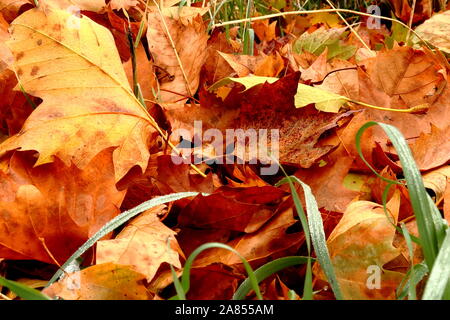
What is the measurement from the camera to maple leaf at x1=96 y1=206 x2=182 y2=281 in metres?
0.79

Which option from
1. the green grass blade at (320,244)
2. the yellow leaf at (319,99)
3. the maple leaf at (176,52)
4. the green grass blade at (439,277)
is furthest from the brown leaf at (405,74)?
the green grass blade at (439,277)

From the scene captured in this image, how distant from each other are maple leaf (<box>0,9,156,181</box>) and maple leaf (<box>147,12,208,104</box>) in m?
0.26

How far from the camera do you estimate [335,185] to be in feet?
3.31

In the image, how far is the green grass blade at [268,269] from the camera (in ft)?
2.44

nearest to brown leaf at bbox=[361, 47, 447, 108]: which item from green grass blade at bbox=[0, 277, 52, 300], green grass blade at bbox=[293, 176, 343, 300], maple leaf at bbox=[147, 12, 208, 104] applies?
maple leaf at bbox=[147, 12, 208, 104]

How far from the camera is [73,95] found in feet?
3.32

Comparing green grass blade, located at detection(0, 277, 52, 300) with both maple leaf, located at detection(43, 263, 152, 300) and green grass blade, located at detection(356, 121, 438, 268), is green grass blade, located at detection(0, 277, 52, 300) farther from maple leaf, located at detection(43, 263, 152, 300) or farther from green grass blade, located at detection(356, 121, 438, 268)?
green grass blade, located at detection(356, 121, 438, 268)

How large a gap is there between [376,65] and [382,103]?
108mm

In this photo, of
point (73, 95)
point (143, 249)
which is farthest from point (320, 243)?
point (73, 95)

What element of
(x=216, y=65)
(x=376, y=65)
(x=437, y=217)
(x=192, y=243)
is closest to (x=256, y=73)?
(x=216, y=65)

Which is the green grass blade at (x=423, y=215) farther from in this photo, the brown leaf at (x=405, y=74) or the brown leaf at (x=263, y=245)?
the brown leaf at (x=405, y=74)

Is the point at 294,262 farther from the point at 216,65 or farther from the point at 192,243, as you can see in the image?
the point at 216,65

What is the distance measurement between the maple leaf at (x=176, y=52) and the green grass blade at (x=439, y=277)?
77 cm

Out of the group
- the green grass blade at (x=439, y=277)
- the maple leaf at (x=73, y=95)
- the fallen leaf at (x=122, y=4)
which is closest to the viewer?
the green grass blade at (x=439, y=277)
